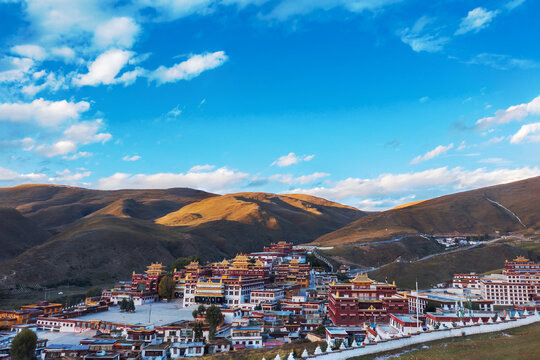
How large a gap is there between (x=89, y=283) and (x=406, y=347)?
116160 millimetres

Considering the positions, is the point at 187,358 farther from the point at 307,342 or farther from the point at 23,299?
the point at 23,299

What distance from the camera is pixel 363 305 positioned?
63.4m

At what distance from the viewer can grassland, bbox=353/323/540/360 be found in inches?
1164

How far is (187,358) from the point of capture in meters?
54.3

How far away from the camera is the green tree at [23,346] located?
54.4m

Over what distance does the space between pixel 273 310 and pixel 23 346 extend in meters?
38.3

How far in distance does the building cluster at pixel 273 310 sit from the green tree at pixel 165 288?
1.42 meters

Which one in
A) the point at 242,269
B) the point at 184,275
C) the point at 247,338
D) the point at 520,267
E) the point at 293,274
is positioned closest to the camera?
the point at 247,338

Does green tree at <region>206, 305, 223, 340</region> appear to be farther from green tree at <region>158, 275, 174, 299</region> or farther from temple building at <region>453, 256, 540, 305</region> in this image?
temple building at <region>453, 256, 540, 305</region>

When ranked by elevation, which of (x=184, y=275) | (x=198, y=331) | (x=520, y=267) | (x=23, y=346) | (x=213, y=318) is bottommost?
(x=198, y=331)

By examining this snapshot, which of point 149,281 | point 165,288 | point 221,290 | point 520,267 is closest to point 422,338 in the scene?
point 221,290

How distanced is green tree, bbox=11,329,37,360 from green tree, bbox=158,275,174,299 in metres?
43.7

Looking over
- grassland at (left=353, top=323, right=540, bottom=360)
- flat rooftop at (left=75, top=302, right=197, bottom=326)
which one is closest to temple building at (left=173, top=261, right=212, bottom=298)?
flat rooftop at (left=75, top=302, right=197, bottom=326)

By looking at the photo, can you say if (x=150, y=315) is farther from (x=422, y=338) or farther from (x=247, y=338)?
(x=422, y=338)
